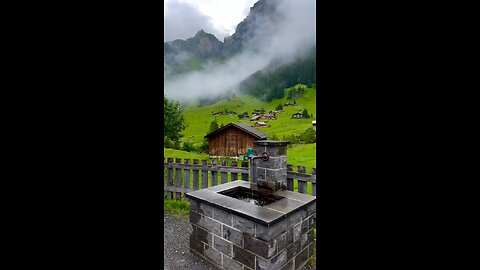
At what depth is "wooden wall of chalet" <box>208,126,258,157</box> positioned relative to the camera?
8222 millimetres

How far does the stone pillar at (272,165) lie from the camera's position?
3.89m

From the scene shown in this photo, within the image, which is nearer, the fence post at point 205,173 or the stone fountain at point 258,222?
the stone fountain at point 258,222

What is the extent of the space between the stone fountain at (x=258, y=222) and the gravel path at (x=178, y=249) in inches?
4.6

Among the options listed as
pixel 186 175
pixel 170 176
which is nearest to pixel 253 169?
pixel 186 175

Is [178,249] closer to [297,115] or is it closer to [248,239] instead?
[248,239]

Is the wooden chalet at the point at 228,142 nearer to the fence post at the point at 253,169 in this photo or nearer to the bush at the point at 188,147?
the bush at the point at 188,147

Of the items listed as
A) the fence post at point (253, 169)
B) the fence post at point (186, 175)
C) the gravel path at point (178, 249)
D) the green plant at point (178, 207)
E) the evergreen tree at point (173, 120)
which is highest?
the evergreen tree at point (173, 120)

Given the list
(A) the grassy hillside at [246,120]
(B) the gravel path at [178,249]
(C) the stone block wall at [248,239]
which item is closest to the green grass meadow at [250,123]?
(A) the grassy hillside at [246,120]

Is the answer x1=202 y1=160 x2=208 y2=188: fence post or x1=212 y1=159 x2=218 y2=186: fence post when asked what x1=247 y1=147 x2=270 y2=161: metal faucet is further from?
x1=202 y1=160 x2=208 y2=188: fence post
